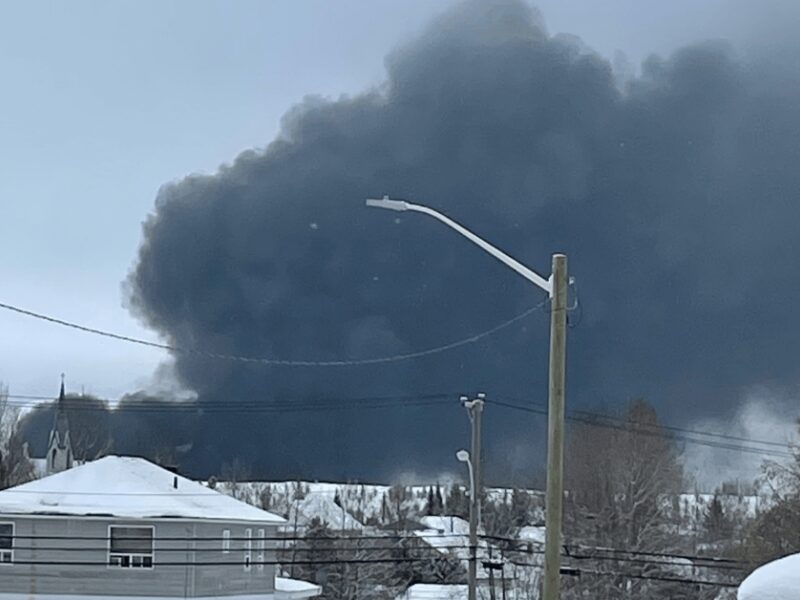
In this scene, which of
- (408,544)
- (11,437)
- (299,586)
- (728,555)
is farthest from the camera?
(11,437)

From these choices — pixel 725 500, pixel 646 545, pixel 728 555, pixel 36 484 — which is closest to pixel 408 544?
pixel 725 500

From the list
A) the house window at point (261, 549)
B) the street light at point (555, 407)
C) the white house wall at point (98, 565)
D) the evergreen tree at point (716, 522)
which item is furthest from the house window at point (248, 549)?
the evergreen tree at point (716, 522)

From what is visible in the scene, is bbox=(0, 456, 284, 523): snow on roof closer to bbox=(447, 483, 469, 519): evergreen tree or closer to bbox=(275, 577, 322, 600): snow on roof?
bbox=(275, 577, 322, 600): snow on roof

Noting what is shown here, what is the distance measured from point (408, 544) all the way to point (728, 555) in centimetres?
3573

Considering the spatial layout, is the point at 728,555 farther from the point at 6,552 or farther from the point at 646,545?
the point at 6,552

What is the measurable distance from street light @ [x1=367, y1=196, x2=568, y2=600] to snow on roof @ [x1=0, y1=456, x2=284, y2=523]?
2344 centimetres

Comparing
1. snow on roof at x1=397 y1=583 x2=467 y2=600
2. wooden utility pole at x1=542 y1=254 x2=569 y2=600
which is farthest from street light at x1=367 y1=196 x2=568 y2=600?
snow on roof at x1=397 y1=583 x2=467 y2=600

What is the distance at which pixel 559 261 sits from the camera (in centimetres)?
1408

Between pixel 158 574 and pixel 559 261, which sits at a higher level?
pixel 559 261

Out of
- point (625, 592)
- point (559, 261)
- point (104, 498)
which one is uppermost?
point (559, 261)

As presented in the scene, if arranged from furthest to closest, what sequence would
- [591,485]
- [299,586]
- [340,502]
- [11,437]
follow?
[340,502] → [11,437] → [591,485] → [299,586]

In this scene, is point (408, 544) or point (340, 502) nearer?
point (408, 544)

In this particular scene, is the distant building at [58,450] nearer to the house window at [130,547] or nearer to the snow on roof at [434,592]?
the snow on roof at [434,592]

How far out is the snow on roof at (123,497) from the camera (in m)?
35.8
